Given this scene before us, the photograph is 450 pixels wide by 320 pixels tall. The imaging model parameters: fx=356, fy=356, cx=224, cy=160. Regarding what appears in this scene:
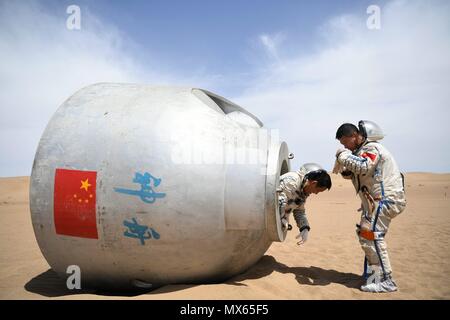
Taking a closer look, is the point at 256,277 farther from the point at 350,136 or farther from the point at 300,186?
the point at 350,136

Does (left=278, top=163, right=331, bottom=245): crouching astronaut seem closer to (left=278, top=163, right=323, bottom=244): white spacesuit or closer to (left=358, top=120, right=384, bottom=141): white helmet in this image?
(left=278, top=163, right=323, bottom=244): white spacesuit

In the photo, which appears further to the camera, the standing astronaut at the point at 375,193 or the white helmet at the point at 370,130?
the white helmet at the point at 370,130

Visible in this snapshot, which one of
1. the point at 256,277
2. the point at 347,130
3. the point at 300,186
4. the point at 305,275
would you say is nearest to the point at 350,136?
the point at 347,130

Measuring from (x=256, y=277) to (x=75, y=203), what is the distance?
2.54m

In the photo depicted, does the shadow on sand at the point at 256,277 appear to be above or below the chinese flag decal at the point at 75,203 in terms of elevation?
below

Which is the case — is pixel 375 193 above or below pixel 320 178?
below

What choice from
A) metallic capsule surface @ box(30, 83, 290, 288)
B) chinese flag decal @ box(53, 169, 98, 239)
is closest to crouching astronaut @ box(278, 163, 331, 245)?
metallic capsule surface @ box(30, 83, 290, 288)

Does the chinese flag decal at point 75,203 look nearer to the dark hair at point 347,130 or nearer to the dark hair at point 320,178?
the dark hair at point 320,178

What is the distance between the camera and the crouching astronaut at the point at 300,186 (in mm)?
4711

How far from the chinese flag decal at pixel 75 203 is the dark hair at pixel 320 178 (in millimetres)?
2730

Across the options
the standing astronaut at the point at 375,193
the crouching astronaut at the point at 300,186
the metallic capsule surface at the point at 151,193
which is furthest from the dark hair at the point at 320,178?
the metallic capsule surface at the point at 151,193

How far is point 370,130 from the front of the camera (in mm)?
4852

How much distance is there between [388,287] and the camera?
14.9 ft

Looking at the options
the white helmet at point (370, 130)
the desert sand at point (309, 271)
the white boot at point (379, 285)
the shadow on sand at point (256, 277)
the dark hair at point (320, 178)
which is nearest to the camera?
the desert sand at point (309, 271)
